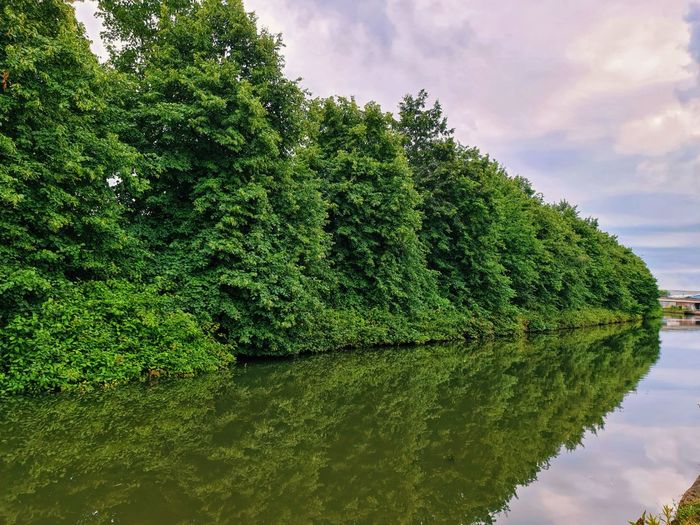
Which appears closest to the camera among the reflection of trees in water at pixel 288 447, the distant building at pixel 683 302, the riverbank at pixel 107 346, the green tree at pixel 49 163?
the reflection of trees in water at pixel 288 447

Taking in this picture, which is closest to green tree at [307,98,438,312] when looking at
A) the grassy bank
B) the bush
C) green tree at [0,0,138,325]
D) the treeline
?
the treeline

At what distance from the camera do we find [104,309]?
10.4 metres

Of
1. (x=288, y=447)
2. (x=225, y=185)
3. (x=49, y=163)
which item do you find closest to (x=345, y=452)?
(x=288, y=447)

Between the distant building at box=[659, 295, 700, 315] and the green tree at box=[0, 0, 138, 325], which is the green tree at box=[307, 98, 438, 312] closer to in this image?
the green tree at box=[0, 0, 138, 325]

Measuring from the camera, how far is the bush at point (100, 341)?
8867 mm

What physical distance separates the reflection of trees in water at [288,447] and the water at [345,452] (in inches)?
1.0

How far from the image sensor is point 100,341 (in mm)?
9961

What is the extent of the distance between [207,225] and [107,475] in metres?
9.64

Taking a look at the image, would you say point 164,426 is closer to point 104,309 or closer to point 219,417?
point 219,417

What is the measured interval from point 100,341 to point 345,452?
21.9 feet

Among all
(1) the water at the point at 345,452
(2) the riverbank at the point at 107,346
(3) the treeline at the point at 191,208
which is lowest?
(1) the water at the point at 345,452

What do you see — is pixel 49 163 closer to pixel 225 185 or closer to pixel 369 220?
pixel 225 185

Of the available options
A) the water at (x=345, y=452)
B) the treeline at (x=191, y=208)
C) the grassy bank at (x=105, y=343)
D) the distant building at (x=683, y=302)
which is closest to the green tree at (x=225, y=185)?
the treeline at (x=191, y=208)

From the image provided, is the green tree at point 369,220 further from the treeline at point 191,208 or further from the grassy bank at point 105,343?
the grassy bank at point 105,343
